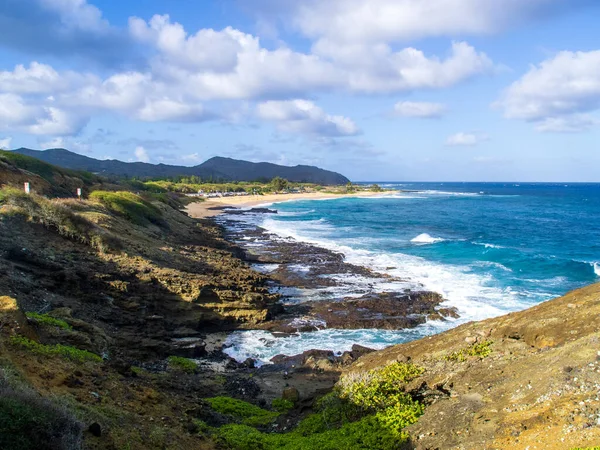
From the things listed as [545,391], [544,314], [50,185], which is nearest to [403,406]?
[545,391]

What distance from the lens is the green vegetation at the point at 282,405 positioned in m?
11.3

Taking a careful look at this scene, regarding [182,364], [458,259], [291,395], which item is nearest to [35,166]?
[182,364]

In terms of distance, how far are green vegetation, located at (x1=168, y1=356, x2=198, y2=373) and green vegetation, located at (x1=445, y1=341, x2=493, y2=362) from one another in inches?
310

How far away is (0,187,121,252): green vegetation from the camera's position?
2075 cm

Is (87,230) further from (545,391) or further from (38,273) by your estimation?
(545,391)

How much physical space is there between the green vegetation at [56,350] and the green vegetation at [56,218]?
1245 centimetres

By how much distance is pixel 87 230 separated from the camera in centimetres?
2189

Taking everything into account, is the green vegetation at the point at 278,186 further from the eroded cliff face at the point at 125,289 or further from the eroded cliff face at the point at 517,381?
the eroded cliff face at the point at 517,381

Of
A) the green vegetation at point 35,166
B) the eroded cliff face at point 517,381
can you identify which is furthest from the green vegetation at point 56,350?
the green vegetation at point 35,166

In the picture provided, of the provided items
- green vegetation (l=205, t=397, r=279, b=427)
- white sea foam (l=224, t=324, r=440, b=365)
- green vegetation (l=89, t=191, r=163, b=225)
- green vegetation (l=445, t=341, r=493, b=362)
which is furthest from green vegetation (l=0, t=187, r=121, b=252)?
green vegetation (l=445, t=341, r=493, b=362)

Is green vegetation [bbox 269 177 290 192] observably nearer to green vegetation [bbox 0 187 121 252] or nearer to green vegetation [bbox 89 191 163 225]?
green vegetation [bbox 89 191 163 225]

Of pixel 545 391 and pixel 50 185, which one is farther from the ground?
pixel 50 185

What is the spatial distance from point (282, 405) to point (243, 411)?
1110 millimetres

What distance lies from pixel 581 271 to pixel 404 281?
1445cm
